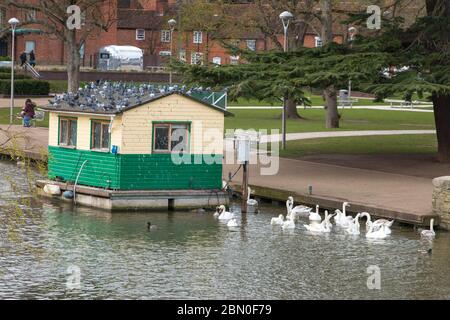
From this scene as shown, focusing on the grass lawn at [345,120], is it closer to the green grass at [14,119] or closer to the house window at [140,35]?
the green grass at [14,119]

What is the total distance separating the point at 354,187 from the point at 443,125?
308 inches

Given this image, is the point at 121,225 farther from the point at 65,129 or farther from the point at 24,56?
the point at 24,56

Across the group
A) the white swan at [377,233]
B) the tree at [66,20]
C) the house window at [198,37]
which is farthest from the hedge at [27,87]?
the white swan at [377,233]

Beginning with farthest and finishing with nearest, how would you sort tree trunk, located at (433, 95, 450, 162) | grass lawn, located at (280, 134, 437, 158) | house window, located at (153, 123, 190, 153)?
grass lawn, located at (280, 134, 437, 158) < tree trunk, located at (433, 95, 450, 162) < house window, located at (153, 123, 190, 153)

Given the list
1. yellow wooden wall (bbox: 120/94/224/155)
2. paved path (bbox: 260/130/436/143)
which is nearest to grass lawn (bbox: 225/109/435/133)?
paved path (bbox: 260/130/436/143)

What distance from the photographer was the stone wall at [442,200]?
32.2m

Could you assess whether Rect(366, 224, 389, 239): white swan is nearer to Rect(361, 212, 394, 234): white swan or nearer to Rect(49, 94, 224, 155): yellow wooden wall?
Rect(361, 212, 394, 234): white swan

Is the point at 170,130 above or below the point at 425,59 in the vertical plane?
below

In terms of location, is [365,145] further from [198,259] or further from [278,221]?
[198,259]

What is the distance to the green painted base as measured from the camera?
35125mm

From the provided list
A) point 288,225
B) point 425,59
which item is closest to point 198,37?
point 425,59

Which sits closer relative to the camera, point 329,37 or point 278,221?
point 278,221

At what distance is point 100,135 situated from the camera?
3606 cm

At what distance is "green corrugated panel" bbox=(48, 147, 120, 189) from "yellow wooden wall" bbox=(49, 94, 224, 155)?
37 cm
